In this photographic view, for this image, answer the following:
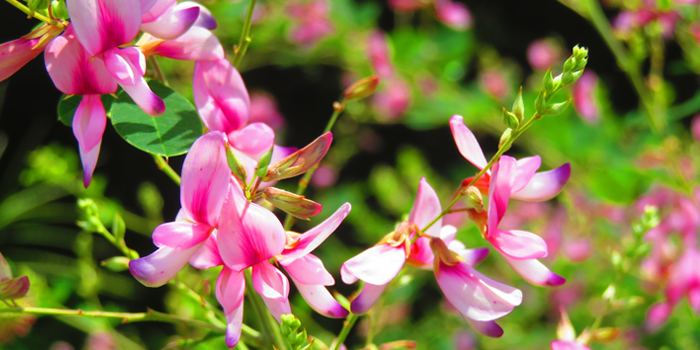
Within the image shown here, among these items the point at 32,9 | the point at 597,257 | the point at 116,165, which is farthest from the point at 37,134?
the point at 597,257

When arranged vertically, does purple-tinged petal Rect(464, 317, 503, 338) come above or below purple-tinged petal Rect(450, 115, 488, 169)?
below

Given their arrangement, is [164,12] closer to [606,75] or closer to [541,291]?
[541,291]

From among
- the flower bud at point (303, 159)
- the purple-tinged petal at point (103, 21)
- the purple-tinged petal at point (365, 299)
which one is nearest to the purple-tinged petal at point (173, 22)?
the purple-tinged petal at point (103, 21)

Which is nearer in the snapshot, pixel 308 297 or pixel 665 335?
pixel 308 297

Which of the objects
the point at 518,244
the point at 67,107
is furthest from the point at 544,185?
the point at 67,107

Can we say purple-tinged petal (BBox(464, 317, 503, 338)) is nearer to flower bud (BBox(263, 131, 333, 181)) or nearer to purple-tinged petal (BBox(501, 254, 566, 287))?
purple-tinged petal (BBox(501, 254, 566, 287))

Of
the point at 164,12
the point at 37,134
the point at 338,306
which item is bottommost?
the point at 37,134

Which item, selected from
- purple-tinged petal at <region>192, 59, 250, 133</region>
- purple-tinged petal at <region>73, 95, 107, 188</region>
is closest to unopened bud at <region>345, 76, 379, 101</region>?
purple-tinged petal at <region>192, 59, 250, 133</region>

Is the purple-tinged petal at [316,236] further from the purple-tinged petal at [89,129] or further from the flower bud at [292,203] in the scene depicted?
the purple-tinged petal at [89,129]
